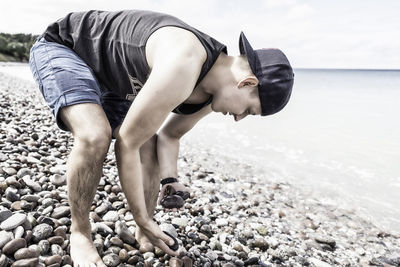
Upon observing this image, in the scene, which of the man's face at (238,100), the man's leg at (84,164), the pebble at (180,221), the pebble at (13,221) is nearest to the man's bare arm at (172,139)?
the man's face at (238,100)

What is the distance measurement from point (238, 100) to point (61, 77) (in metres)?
1.12

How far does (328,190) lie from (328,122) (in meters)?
6.67

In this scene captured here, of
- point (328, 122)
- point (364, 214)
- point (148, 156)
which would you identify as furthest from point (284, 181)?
point (328, 122)

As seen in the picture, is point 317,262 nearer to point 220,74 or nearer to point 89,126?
point 220,74

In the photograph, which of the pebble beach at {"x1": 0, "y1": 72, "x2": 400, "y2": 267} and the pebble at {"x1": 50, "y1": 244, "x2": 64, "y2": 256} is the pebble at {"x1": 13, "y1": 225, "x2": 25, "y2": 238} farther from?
the pebble at {"x1": 50, "y1": 244, "x2": 64, "y2": 256}

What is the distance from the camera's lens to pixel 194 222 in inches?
119

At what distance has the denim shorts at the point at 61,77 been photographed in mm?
2033

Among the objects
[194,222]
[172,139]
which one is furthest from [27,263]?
[194,222]

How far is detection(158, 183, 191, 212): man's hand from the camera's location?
262cm

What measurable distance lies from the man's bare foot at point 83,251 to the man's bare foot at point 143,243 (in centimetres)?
38

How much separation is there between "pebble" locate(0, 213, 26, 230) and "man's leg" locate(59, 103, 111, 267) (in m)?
0.36

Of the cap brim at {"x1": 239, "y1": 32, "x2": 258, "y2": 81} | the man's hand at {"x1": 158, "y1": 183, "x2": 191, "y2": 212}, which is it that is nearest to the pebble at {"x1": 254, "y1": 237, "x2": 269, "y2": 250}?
the man's hand at {"x1": 158, "y1": 183, "x2": 191, "y2": 212}

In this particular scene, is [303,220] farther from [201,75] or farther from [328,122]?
[328,122]

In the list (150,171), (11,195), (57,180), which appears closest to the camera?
(11,195)
